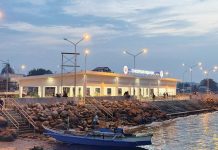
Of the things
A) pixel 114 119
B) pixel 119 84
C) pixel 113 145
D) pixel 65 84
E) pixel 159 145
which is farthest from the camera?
pixel 119 84

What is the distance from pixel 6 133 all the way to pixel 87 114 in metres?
21.3

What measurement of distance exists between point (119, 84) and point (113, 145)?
62492mm

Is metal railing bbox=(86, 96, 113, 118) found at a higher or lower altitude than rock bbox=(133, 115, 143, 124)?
higher

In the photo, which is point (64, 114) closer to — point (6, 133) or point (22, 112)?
point (22, 112)

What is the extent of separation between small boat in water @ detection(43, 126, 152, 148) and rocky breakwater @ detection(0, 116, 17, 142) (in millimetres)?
4625

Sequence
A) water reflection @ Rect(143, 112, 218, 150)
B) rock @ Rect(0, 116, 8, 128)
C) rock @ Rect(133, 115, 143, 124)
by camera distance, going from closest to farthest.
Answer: water reflection @ Rect(143, 112, 218, 150) → rock @ Rect(0, 116, 8, 128) → rock @ Rect(133, 115, 143, 124)

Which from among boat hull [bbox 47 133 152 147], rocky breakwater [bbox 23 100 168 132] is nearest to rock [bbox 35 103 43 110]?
rocky breakwater [bbox 23 100 168 132]

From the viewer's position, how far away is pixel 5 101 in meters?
61.7

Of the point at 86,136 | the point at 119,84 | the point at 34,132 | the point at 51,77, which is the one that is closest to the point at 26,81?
the point at 51,77

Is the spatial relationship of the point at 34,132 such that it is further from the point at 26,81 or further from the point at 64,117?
the point at 26,81

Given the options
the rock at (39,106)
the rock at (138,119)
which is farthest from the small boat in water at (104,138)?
the rock at (138,119)

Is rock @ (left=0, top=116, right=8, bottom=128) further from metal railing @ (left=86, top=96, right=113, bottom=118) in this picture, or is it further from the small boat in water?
metal railing @ (left=86, top=96, right=113, bottom=118)

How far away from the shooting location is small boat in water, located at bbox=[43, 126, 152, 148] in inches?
1938

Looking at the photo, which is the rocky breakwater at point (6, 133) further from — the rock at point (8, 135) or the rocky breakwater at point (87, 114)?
the rocky breakwater at point (87, 114)
